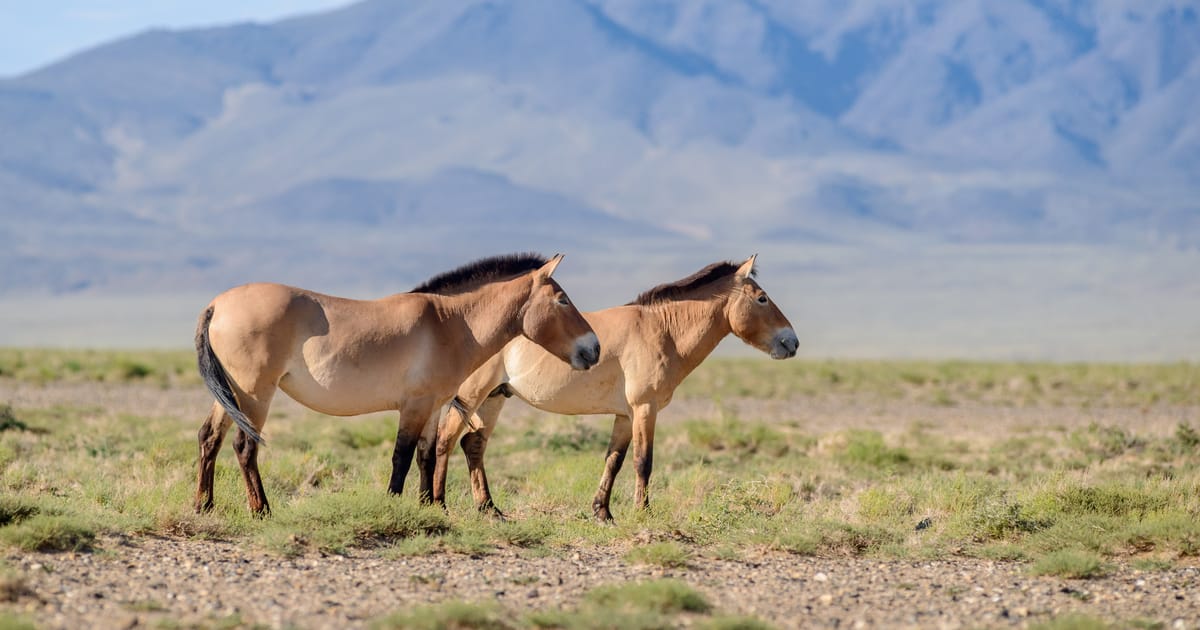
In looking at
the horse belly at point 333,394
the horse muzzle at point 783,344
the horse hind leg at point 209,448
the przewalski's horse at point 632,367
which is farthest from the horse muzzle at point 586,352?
the horse hind leg at point 209,448

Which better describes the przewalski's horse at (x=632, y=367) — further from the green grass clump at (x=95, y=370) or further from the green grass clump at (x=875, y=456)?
the green grass clump at (x=95, y=370)

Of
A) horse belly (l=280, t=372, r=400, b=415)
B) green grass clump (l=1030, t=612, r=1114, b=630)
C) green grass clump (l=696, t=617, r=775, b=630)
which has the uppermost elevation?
horse belly (l=280, t=372, r=400, b=415)

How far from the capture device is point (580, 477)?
1482 centimetres

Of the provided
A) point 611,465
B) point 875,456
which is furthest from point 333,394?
point 875,456

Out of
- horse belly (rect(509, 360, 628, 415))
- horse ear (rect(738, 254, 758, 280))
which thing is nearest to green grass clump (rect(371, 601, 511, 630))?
horse belly (rect(509, 360, 628, 415))

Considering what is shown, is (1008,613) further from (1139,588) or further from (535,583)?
(535,583)

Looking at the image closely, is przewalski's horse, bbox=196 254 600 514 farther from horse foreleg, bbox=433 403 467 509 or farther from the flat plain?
horse foreleg, bbox=433 403 467 509

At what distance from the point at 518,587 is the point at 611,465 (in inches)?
132

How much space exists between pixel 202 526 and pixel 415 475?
3602mm

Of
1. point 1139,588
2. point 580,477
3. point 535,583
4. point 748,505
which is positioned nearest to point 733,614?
point 535,583

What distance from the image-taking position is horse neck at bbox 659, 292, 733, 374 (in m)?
13.2

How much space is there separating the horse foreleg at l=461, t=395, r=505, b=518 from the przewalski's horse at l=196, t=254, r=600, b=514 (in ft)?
2.92

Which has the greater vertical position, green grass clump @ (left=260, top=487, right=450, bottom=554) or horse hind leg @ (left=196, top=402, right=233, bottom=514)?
horse hind leg @ (left=196, top=402, right=233, bottom=514)

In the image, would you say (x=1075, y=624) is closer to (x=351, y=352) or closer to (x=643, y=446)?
(x=643, y=446)
